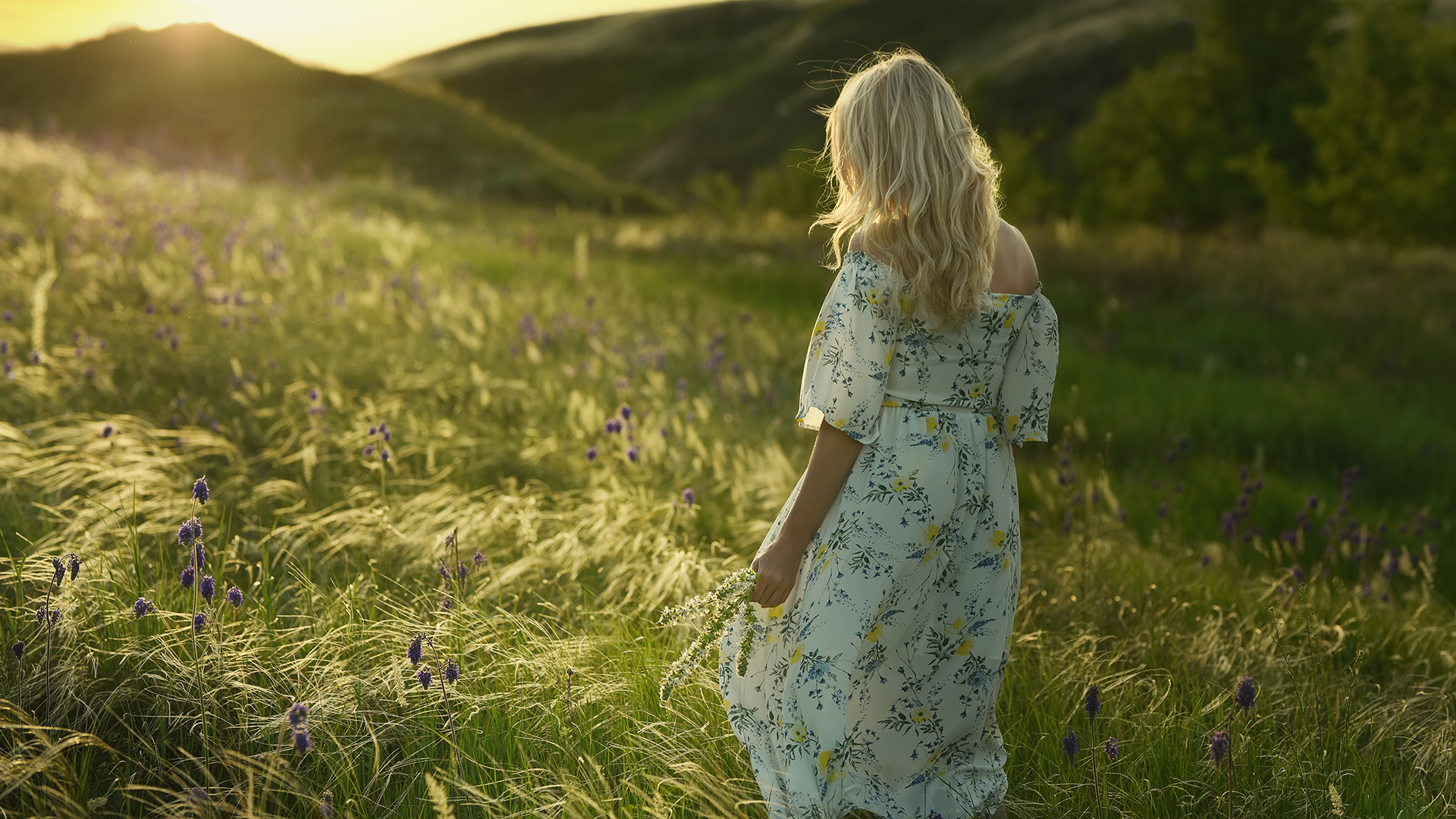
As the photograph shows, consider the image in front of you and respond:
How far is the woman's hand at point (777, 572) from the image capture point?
2398mm

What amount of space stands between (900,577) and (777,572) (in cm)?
33

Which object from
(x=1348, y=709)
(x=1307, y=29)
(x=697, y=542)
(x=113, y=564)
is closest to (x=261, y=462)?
(x=113, y=564)

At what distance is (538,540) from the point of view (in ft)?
12.7

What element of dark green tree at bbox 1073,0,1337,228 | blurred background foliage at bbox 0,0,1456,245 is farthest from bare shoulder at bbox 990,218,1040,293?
dark green tree at bbox 1073,0,1337,228

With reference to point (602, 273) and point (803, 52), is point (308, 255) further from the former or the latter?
point (803, 52)

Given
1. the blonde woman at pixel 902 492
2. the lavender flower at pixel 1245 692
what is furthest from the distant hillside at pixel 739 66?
the lavender flower at pixel 1245 692

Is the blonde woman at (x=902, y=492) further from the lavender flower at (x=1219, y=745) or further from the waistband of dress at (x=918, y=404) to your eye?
the lavender flower at (x=1219, y=745)

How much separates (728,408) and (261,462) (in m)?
2.79

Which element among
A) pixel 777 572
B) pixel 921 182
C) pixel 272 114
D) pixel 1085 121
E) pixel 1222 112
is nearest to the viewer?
pixel 921 182

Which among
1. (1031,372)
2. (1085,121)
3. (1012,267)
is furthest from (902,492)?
(1085,121)

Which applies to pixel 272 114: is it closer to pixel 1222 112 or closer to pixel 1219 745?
pixel 1222 112

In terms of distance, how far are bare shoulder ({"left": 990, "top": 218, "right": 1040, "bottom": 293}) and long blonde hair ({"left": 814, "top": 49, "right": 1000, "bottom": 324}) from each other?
112 millimetres

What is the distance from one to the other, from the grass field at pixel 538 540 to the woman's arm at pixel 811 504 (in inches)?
21.4

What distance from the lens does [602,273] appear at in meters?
10.8
